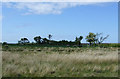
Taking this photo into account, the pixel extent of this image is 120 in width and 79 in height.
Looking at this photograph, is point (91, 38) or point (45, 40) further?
point (91, 38)

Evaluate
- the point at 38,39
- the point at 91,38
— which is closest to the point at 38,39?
the point at 38,39

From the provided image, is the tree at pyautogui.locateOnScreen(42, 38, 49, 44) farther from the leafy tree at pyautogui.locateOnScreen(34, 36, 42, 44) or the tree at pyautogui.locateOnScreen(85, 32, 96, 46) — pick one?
the tree at pyautogui.locateOnScreen(85, 32, 96, 46)

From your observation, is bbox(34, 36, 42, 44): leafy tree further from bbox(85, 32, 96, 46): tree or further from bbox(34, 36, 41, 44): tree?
bbox(85, 32, 96, 46): tree

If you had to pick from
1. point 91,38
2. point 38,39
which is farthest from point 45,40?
point 91,38

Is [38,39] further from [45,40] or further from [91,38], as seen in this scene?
[91,38]

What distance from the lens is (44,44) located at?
58.5m

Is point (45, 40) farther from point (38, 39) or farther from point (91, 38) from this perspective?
point (91, 38)

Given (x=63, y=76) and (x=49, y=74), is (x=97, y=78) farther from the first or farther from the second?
(x=49, y=74)

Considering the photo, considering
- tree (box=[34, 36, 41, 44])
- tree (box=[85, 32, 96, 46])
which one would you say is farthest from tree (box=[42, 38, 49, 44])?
tree (box=[85, 32, 96, 46])

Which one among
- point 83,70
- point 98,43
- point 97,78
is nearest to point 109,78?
point 97,78

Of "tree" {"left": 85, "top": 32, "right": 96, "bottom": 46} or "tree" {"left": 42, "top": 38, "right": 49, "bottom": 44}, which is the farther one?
"tree" {"left": 85, "top": 32, "right": 96, "bottom": 46}

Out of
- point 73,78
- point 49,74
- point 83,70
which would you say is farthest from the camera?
point 83,70

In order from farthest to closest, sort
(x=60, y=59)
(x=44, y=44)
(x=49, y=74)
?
1. (x=44, y=44)
2. (x=60, y=59)
3. (x=49, y=74)

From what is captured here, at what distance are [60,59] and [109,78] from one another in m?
4.13
